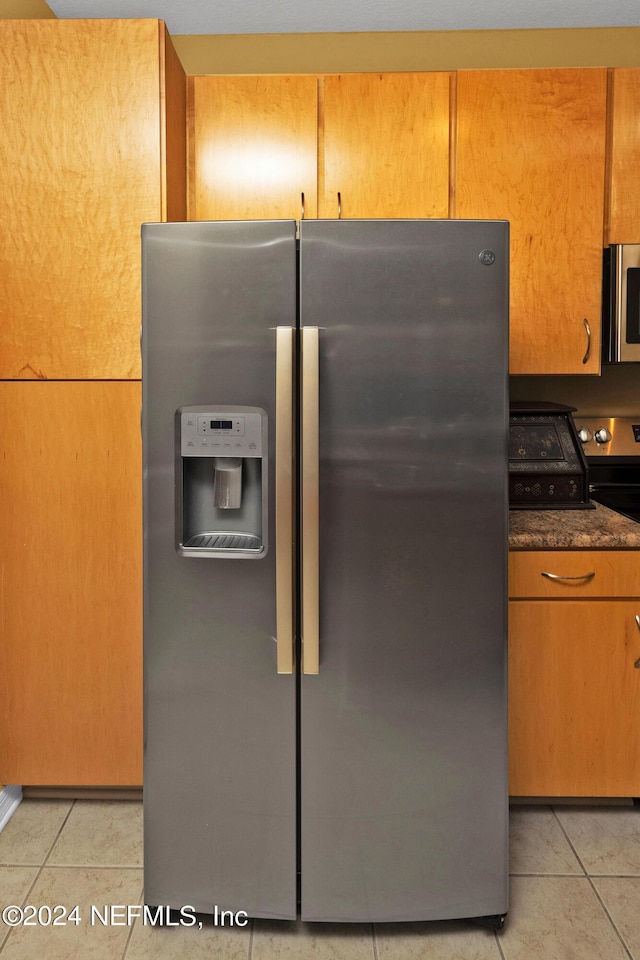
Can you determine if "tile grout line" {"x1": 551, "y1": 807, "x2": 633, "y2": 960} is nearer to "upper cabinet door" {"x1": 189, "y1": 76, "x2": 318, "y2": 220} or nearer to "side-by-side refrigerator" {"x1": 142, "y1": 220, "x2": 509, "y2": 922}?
"side-by-side refrigerator" {"x1": 142, "y1": 220, "x2": 509, "y2": 922}

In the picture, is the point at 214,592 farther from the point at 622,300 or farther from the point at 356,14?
the point at 356,14

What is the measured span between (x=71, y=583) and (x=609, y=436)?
1922 mm

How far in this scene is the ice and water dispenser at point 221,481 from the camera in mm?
1581

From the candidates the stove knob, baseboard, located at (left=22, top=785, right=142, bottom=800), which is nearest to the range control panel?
the stove knob

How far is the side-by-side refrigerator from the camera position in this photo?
1.55 m

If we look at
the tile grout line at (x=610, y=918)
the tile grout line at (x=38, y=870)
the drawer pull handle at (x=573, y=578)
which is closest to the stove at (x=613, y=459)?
the drawer pull handle at (x=573, y=578)

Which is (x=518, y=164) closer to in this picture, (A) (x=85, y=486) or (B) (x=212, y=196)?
(B) (x=212, y=196)

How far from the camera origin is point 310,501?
1554mm

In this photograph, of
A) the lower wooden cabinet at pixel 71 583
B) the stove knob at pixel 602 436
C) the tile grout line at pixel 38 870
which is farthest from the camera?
the stove knob at pixel 602 436

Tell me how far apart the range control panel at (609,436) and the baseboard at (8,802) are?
2.22 metres

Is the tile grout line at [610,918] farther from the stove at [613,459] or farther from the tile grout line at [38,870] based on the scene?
the tile grout line at [38,870]

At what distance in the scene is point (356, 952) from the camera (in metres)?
1.61

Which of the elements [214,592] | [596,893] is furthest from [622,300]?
[596,893]

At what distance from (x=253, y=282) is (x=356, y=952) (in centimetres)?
157
